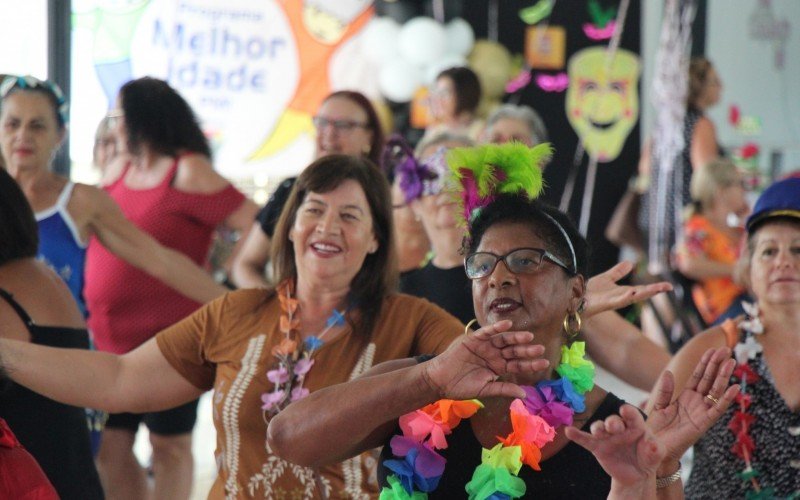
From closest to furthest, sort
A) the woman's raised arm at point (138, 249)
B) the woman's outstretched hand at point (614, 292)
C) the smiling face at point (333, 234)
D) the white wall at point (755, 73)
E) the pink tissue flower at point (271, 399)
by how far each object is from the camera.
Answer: the woman's outstretched hand at point (614, 292), the pink tissue flower at point (271, 399), the smiling face at point (333, 234), the woman's raised arm at point (138, 249), the white wall at point (755, 73)

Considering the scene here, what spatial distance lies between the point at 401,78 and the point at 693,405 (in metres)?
5.89

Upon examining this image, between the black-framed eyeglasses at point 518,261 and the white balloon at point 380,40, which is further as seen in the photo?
the white balloon at point 380,40

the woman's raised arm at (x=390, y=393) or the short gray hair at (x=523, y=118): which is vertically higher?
the short gray hair at (x=523, y=118)

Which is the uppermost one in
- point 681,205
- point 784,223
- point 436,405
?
point 784,223

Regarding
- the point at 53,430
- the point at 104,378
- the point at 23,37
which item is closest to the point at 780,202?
the point at 104,378

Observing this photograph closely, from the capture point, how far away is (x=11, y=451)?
2.09 m

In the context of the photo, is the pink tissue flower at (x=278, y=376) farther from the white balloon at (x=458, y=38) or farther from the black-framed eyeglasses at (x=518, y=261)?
the white balloon at (x=458, y=38)

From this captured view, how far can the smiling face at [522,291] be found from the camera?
83.3 inches

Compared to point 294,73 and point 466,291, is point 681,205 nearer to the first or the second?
point 294,73

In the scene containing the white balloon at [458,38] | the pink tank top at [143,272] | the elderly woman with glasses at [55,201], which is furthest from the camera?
the white balloon at [458,38]

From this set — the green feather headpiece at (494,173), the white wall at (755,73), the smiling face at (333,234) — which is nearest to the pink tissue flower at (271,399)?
the smiling face at (333,234)

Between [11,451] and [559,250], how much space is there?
1.03m

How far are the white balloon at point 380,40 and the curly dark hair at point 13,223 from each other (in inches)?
200

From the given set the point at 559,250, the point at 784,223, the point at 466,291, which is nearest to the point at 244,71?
the point at 466,291
